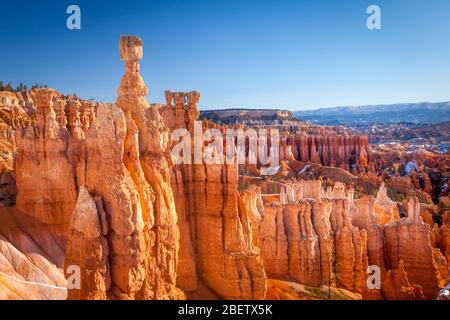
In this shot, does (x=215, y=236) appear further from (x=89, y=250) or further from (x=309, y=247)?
(x=309, y=247)

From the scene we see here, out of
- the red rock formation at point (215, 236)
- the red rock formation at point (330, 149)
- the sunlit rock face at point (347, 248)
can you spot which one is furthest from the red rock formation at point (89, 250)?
the red rock formation at point (330, 149)

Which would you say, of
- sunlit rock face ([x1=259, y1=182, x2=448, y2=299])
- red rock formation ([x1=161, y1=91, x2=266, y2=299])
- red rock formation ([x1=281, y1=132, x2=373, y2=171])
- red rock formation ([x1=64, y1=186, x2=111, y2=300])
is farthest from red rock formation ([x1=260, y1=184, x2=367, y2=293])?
red rock formation ([x1=281, y1=132, x2=373, y2=171])

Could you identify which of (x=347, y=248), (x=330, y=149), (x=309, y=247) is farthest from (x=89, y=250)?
(x=330, y=149)

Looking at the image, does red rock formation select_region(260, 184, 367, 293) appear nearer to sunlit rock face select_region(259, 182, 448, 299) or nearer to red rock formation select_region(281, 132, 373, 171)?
sunlit rock face select_region(259, 182, 448, 299)

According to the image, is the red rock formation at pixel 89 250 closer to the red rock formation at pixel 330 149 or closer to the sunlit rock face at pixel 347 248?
the sunlit rock face at pixel 347 248

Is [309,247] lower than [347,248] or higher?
higher

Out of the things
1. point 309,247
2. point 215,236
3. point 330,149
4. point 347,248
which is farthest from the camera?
point 330,149

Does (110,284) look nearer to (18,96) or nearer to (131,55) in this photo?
(131,55)

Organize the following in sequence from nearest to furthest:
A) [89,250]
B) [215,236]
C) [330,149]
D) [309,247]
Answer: [89,250], [215,236], [309,247], [330,149]

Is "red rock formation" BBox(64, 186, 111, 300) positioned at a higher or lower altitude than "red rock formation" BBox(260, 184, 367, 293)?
higher

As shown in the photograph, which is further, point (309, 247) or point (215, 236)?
point (309, 247)

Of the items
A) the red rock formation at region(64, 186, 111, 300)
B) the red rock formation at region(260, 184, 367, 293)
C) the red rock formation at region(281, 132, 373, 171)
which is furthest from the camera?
the red rock formation at region(281, 132, 373, 171)

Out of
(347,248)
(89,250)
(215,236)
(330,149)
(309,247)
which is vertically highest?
(89,250)
